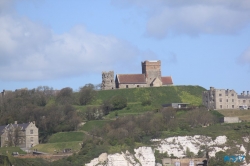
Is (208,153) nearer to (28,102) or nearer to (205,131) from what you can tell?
(205,131)

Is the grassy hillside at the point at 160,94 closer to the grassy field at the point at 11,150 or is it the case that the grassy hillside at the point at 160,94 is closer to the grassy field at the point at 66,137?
the grassy field at the point at 66,137

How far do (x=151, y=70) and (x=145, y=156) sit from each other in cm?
4604

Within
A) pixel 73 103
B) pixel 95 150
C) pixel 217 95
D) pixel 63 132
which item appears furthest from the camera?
pixel 73 103

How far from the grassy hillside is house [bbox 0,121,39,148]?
845 inches

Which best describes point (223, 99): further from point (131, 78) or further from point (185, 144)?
point (131, 78)

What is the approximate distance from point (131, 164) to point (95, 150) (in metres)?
4.01

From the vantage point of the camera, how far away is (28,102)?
11681cm

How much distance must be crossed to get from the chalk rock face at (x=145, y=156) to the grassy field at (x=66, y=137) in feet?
44.4

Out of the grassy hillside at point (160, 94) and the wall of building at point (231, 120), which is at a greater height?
the grassy hillside at point (160, 94)

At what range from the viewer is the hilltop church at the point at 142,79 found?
13150 centimetres

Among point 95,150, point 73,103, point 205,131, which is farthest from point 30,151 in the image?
point 73,103

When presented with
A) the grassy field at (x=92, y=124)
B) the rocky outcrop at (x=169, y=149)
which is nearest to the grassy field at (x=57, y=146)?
the grassy field at (x=92, y=124)

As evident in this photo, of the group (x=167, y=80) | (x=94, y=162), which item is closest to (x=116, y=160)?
(x=94, y=162)

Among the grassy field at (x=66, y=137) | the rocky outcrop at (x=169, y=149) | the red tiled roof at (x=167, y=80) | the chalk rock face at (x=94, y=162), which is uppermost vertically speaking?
the red tiled roof at (x=167, y=80)
